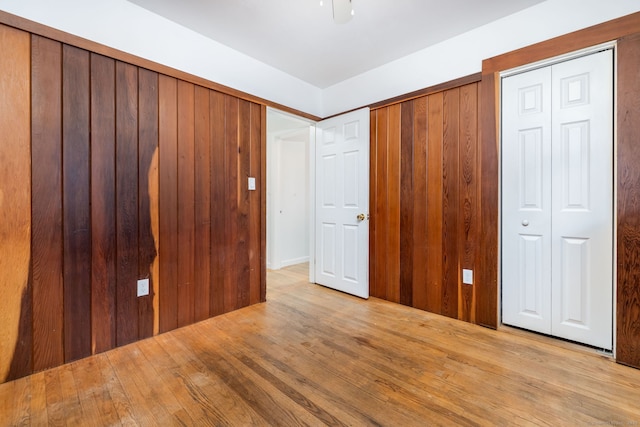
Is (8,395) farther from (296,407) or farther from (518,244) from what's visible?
(518,244)

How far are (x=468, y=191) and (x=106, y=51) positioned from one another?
9.35 ft

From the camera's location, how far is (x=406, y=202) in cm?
273

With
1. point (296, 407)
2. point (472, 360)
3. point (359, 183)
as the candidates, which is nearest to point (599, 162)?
point (472, 360)

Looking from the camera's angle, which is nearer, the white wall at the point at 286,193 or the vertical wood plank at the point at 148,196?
the vertical wood plank at the point at 148,196

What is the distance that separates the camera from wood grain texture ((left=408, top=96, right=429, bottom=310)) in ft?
8.54

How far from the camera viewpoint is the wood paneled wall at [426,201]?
2367 millimetres

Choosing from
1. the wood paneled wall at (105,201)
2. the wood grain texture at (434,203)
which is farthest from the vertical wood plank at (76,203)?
the wood grain texture at (434,203)

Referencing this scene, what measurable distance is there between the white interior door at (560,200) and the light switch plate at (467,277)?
240mm

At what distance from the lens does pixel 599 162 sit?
1.84 meters

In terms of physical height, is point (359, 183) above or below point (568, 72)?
below

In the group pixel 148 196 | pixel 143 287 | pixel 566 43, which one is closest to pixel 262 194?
pixel 148 196

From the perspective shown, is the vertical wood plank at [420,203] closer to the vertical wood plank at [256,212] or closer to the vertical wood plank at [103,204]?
the vertical wood plank at [256,212]

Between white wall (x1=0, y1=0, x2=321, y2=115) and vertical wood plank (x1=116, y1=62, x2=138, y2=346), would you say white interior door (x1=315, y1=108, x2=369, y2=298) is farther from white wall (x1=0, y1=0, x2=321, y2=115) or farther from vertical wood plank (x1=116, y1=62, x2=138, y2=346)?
vertical wood plank (x1=116, y1=62, x2=138, y2=346)

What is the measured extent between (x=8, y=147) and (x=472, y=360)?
3.03m
